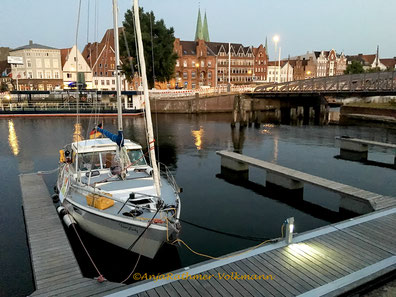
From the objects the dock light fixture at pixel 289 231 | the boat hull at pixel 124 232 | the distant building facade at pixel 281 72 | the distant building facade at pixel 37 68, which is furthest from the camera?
the distant building facade at pixel 281 72

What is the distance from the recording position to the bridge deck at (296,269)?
8.42 meters

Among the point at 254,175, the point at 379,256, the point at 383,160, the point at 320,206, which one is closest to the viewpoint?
the point at 379,256

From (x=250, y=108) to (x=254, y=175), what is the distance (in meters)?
56.4

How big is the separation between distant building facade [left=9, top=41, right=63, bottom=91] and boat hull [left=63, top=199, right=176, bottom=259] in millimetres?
98647

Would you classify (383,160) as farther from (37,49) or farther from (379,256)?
(37,49)

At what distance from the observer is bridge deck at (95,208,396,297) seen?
27.6 ft

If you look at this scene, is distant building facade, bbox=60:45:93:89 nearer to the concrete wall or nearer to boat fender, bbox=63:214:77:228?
the concrete wall

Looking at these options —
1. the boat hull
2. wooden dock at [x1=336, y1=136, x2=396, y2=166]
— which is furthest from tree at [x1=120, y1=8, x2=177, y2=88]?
the boat hull

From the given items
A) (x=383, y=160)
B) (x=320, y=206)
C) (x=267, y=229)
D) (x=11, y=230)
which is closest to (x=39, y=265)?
(x=11, y=230)

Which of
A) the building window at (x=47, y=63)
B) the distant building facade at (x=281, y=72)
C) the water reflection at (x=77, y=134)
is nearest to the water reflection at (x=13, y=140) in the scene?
the water reflection at (x=77, y=134)

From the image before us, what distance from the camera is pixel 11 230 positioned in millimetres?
14977

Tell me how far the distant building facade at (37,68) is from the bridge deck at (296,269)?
104 metres

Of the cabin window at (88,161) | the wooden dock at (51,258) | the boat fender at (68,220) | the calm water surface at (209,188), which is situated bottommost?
the calm water surface at (209,188)

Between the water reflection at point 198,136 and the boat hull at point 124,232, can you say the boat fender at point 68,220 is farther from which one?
the water reflection at point 198,136
